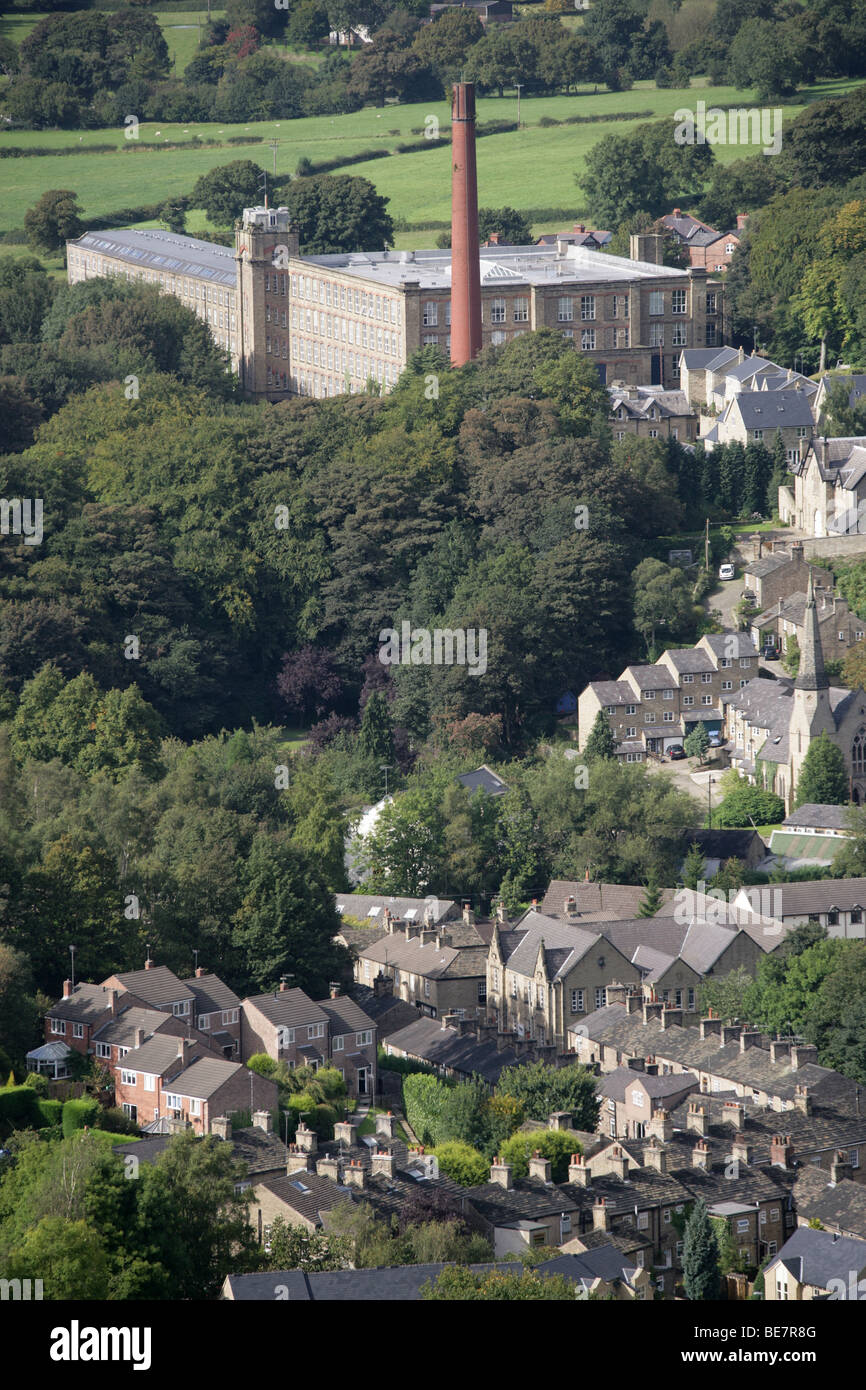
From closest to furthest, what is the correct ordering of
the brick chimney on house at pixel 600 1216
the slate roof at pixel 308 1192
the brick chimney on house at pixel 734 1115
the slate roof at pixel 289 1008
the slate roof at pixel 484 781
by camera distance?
the slate roof at pixel 308 1192 → the brick chimney on house at pixel 600 1216 → the brick chimney on house at pixel 734 1115 → the slate roof at pixel 289 1008 → the slate roof at pixel 484 781

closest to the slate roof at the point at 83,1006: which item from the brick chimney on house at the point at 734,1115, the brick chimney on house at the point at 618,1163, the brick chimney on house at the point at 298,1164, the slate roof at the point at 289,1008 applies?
the slate roof at the point at 289,1008

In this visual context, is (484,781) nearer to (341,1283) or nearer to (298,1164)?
(298,1164)

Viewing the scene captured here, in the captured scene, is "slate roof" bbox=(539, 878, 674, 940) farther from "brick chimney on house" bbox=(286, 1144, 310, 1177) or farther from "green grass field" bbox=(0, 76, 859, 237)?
"green grass field" bbox=(0, 76, 859, 237)

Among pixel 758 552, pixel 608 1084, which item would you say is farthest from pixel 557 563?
pixel 608 1084

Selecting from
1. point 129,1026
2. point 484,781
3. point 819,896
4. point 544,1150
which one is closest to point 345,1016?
point 129,1026

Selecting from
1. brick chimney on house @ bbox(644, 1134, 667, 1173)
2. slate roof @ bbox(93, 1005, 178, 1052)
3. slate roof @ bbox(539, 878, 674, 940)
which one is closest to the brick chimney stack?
slate roof @ bbox(539, 878, 674, 940)

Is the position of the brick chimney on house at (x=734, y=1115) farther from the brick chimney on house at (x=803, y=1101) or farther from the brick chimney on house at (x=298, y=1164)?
the brick chimney on house at (x=298, y=1164)

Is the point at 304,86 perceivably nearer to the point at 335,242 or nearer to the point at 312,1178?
the point at 335,242
